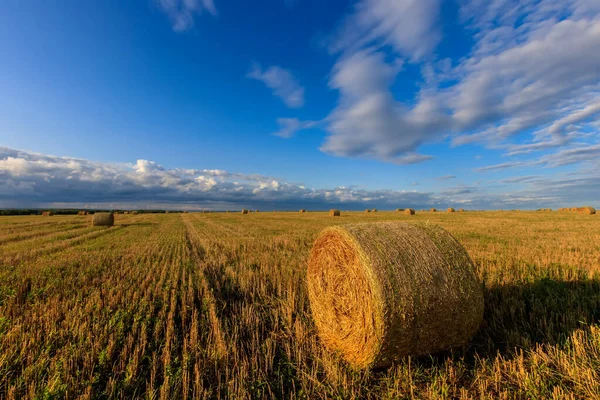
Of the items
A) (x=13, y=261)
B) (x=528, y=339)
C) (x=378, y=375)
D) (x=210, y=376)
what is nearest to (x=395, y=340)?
(x=378, y=375)

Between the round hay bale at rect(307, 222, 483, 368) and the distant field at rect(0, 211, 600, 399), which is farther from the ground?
the round hay bale at rect(307, 222, 483, 368)

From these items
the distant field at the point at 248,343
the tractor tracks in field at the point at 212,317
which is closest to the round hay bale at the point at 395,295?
the distant field at the point at 248,343

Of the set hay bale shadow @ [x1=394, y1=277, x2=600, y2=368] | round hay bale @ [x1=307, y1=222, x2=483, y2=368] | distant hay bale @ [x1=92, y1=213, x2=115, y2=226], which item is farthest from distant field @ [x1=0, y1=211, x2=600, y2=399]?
distant hay bale @ [x1=92, y1=213, x2=115, y2=226]

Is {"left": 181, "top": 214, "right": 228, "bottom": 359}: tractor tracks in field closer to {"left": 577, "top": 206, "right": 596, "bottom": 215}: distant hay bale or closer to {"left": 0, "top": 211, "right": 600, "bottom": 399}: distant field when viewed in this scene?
{"left": 0, "top": 211, "right": 600, "bottom": 399}: distant field

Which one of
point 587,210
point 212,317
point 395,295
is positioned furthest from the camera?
point 587,210

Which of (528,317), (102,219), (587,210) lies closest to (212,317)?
(528,317)

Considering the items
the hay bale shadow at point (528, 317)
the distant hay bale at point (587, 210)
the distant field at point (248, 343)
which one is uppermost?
the distant hay bale at point (587, 210)

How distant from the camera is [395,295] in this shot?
3656 millimetres

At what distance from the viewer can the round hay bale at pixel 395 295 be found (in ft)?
11.9

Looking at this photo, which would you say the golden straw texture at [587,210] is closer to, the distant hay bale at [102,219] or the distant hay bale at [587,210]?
the distant hay bale at [587,210]

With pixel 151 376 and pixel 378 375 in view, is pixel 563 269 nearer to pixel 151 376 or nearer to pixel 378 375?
pixel 378 375

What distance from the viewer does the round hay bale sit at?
11.9ft

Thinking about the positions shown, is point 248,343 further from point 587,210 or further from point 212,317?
point 587,210

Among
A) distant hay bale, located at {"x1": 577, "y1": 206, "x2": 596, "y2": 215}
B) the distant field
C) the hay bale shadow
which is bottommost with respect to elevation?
the distant field
